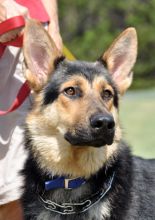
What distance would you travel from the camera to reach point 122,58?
5.68 m

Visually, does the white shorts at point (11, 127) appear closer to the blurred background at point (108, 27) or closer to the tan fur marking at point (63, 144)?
the tan fur marking at point (63, 144)

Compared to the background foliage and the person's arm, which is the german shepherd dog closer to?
the person's arm

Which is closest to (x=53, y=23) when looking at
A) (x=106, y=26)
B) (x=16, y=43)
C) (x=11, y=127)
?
(x=16, y=43)

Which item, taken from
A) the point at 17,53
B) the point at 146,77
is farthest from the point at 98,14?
the point at 17,53

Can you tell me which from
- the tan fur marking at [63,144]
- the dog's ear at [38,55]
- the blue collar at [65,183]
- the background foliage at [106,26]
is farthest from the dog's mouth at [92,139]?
the background foliage at [106,26]

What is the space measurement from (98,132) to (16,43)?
4.88 feet

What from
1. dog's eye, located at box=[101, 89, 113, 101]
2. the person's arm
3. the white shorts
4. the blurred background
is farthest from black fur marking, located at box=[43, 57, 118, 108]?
the blurred background

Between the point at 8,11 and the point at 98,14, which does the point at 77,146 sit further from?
the point at 98,14

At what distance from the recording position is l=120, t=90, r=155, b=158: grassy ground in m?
11.9

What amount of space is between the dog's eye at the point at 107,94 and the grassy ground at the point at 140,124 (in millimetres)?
3855

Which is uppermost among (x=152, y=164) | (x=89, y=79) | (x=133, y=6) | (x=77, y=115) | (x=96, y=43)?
(x=133, y=6)

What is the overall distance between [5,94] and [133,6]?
35.5m

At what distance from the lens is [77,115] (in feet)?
16.3

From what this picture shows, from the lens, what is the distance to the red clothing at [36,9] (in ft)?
19.0
